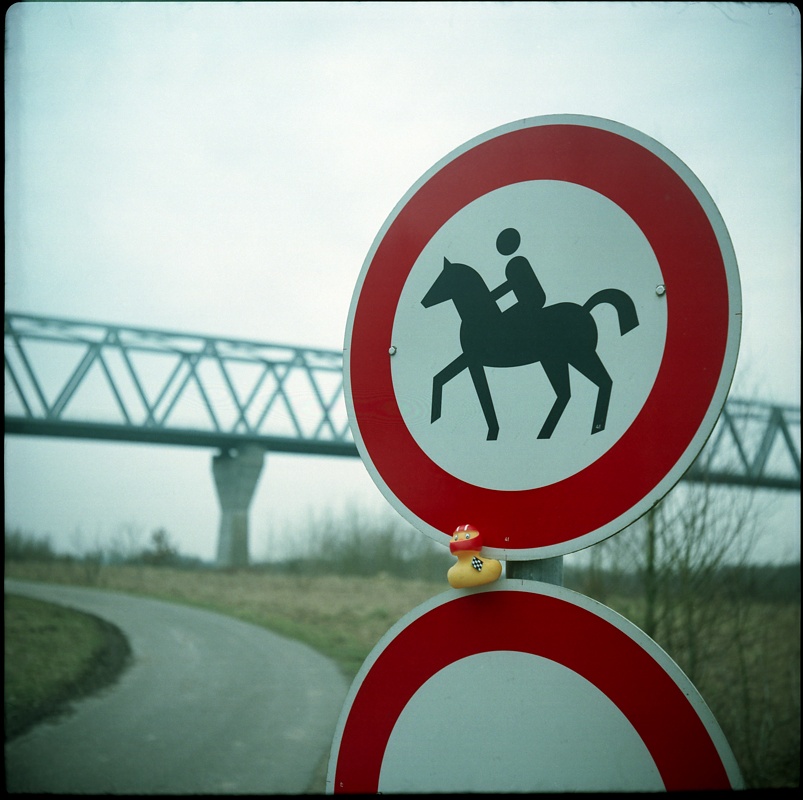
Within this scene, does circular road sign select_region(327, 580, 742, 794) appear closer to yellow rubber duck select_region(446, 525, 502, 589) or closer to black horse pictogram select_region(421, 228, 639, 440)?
yellow rubber duck select_region(446, 525, 502, 589)

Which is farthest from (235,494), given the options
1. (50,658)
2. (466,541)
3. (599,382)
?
(599,382)

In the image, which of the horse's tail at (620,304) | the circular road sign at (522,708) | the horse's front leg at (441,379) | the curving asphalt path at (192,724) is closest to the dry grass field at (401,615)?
the circular road sign at (522,708)

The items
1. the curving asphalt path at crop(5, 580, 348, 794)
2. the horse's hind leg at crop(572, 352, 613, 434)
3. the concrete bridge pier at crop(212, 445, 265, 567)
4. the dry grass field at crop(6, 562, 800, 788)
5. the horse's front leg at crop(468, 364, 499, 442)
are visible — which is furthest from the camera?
the concrete bridge pier at crop(212, 445, 265, 567)

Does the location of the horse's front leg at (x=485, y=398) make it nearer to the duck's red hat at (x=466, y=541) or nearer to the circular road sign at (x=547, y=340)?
the circular road sign at (x=547, y=340)

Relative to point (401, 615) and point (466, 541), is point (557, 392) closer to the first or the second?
point (466, 541)

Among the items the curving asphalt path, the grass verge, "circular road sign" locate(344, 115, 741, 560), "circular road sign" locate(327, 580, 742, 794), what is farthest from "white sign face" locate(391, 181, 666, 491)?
the grass verge

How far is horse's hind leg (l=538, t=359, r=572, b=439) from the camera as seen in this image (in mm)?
1114

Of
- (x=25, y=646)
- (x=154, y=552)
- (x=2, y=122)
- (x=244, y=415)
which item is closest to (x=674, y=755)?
(x=2, y=122)

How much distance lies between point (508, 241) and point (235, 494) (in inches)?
729

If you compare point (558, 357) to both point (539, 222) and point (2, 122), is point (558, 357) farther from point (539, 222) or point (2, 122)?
point (2, 122)

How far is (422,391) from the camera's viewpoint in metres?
1.29

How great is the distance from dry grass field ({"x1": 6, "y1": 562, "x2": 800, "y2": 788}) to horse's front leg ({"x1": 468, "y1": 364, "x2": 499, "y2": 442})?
469mm

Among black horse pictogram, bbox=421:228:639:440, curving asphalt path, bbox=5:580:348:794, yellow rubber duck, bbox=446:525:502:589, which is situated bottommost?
curving asphalt path, bbox=5:580:348:794

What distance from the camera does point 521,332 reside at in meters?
1.18
